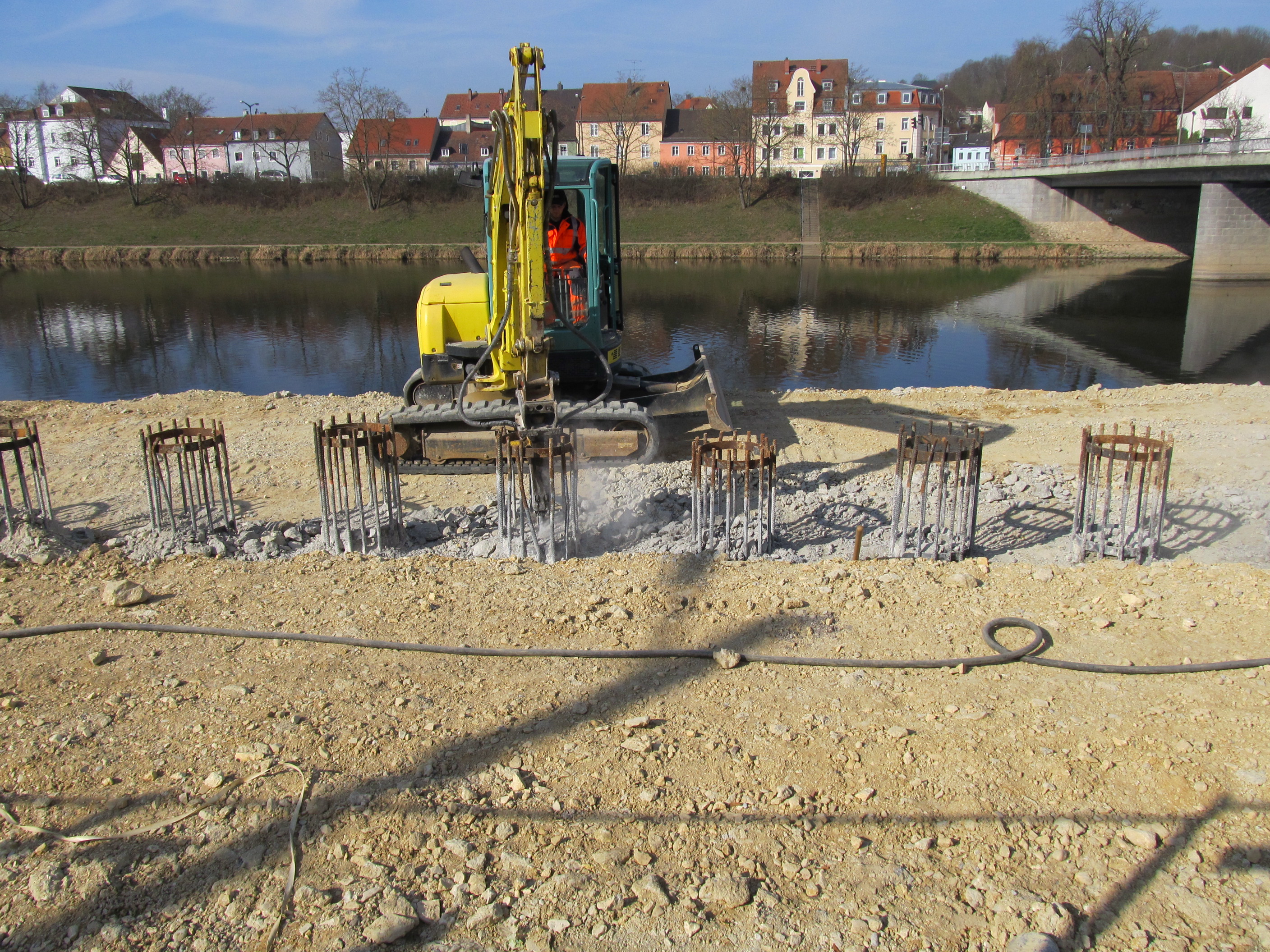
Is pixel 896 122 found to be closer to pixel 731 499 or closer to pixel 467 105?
pixel 467 105

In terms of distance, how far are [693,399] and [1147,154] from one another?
35201 mm

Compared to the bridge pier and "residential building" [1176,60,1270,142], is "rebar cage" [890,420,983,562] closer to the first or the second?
the bridge pier

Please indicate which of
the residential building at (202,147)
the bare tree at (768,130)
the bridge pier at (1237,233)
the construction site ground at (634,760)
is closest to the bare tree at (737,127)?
the bare tree at (768,130)

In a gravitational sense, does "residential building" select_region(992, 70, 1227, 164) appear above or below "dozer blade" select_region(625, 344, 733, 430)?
above

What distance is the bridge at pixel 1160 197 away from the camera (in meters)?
33.6

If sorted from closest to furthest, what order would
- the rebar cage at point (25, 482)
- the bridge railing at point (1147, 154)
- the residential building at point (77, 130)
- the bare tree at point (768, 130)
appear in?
the rebar cage at point (25, 482)
the bridge railing at point (1147, 154)
the bare tree at point (768, 130)
the residential building at point (77, 130)

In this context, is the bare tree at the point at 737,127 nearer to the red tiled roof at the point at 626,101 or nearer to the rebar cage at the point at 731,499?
the red tiled roof at the point at 626,101

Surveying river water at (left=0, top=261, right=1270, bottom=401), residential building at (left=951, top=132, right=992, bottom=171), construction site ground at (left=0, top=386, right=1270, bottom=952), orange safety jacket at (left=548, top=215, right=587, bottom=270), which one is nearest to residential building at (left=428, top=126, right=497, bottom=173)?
river water at (left=0, top=261, right=1270, bottom=401)

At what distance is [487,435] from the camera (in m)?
9.15

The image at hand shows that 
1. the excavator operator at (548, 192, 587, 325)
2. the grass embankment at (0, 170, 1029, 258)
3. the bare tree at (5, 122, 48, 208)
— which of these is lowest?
the excavator operator at (548, 192, 587, 325)

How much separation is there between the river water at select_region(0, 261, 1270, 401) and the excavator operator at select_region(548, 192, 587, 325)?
24.9 feet

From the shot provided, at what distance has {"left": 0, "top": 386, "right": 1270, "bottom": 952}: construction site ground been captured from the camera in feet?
10.8

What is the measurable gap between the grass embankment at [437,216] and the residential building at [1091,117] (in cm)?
1021

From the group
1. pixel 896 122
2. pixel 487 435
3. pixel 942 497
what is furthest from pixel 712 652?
pixel 896 122
